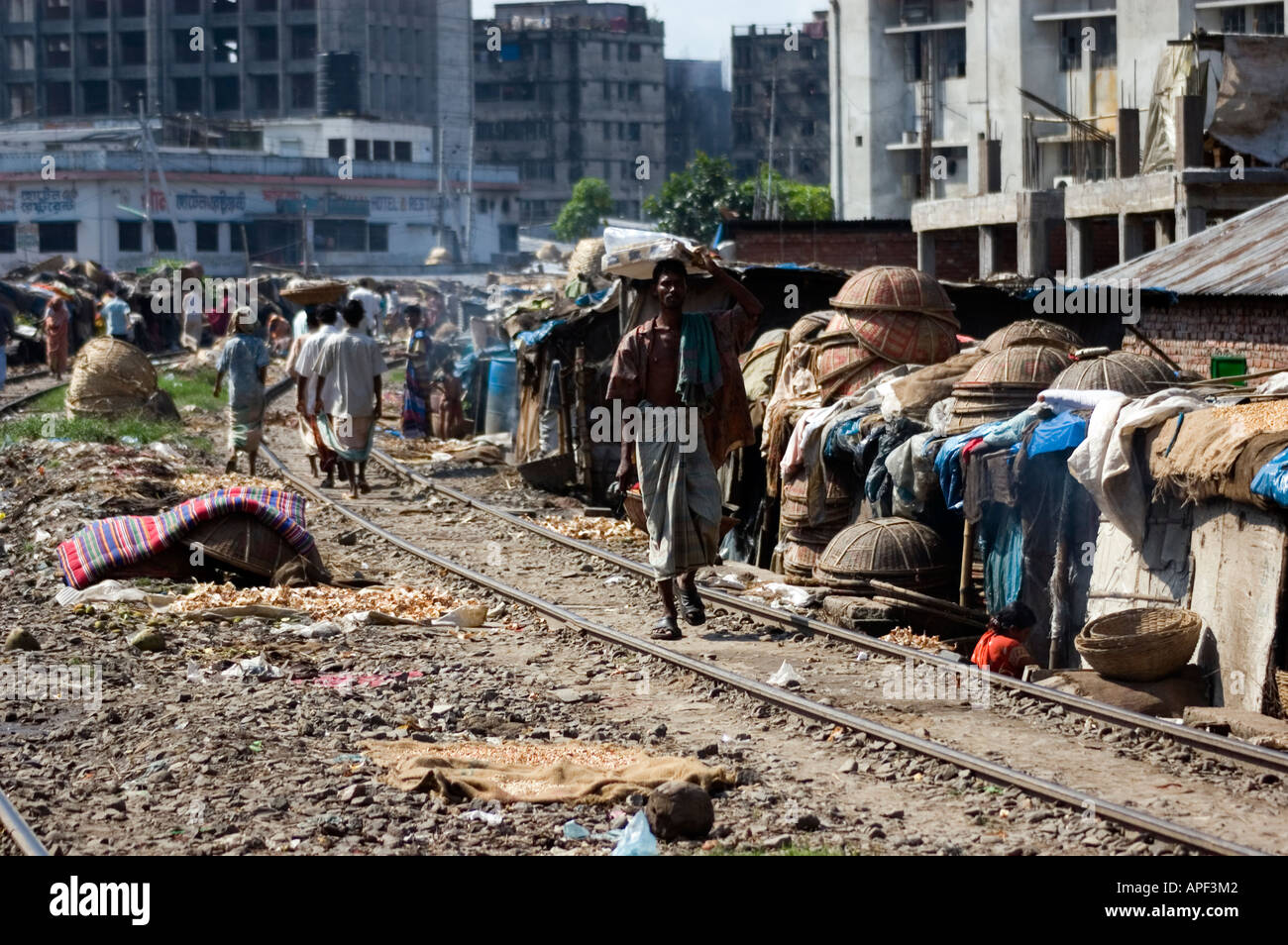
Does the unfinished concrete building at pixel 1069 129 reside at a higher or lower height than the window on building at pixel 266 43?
lower

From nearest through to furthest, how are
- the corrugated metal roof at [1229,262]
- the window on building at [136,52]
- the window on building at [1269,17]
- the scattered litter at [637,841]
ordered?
the scattered litter at [637,841], the corrugated metal roof at [1229,262], the window on building at [1269,17], the window on building at [136,52]

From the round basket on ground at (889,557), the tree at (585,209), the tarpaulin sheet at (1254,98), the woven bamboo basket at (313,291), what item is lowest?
the round basket on ground at (889,557)

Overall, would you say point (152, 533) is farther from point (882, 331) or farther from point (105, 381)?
point (105, 381)

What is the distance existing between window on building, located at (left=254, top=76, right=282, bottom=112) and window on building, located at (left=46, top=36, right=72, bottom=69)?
1104cm

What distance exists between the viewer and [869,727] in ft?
24.8

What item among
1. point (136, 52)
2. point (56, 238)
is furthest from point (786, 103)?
point (56, 238)

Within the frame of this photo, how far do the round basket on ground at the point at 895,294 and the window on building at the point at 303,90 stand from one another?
84259mm

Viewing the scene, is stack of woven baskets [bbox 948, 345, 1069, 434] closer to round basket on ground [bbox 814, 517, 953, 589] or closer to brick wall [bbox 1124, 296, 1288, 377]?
round basket on ground [bbox 814, 517, 953, 589]

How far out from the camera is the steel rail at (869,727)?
19.5 feet

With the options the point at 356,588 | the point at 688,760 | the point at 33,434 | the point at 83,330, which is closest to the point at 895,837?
the point at 688,760

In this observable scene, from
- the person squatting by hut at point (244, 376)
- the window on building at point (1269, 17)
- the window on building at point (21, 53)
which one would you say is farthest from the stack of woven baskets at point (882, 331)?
the window on building at point (21, 53)

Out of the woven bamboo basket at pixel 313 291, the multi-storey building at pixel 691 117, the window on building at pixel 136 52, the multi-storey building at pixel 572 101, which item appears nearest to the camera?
the woven bamboo basket at pixel 313 291

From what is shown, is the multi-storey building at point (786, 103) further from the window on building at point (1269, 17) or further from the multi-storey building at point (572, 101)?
the window on building at point (1269, 17)

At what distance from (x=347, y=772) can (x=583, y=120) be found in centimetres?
10090
